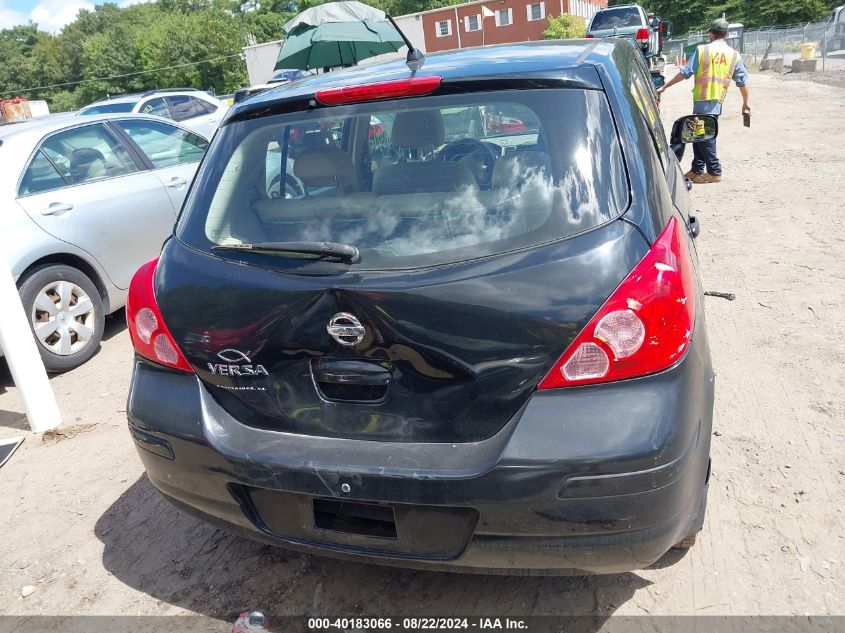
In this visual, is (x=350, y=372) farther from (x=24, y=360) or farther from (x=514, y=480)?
(x=24, y=360)

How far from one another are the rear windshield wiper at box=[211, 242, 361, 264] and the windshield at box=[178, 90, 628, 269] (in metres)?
0.02

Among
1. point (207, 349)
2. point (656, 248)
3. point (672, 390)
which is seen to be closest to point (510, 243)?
point (656, 248)

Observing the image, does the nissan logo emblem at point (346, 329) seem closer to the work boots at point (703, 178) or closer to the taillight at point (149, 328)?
the taillight at point (149, 328)

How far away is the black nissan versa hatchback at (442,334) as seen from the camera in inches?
74.0

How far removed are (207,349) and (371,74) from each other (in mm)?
1174

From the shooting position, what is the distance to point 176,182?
19.6 ft

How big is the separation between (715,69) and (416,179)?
778cm

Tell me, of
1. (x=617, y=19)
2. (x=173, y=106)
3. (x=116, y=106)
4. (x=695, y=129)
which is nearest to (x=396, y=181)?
(x=695, y=129)

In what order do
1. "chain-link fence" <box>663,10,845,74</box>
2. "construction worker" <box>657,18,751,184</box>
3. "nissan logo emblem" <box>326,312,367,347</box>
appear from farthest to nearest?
1. "chain-link fence" <box>663,10,845,74</box>
2. "construction worker" <box>657,18,751,184</box>
3. "nissan logo emblem" <box>326,312,367,347</box>

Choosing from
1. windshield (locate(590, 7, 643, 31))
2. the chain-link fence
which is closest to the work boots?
windshield (locate(590, 7, 643, 31))

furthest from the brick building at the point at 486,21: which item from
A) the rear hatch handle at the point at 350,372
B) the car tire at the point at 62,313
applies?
the rear hatch handle at the point at 350,372

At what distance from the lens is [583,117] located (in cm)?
209

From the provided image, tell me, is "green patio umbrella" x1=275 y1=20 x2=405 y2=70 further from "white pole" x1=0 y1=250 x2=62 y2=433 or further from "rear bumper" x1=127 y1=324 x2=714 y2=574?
"rear bumper" x1=127 y1=324 x2=714 y2=574

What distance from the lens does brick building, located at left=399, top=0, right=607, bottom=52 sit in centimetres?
6197
